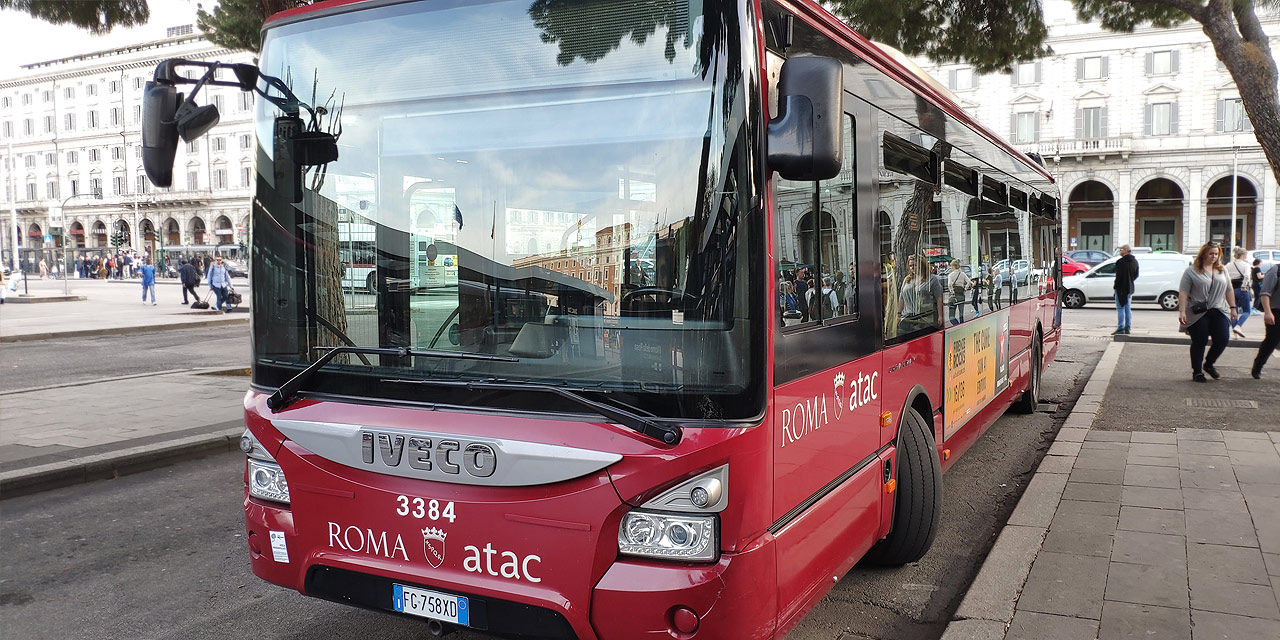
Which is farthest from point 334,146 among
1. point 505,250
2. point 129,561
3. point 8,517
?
point 8,517

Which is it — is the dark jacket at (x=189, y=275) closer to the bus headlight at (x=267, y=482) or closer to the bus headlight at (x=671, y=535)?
the bus headlight at (x=267, y=482)

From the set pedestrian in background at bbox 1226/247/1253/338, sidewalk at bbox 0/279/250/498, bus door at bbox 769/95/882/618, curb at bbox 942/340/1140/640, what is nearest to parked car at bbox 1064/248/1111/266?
pedestrian in background at bbox 1226/247/1253/338

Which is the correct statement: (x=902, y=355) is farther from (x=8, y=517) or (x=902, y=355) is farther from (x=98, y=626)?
(x=8, y=517)

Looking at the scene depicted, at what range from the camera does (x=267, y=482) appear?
3.32 metres

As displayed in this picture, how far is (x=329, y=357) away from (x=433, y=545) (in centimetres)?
76

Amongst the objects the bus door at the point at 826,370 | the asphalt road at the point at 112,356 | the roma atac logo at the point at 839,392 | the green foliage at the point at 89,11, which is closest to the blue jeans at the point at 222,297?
the asphalt road at the point at 112,356

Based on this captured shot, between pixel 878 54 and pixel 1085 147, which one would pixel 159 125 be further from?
pixel 1085 147

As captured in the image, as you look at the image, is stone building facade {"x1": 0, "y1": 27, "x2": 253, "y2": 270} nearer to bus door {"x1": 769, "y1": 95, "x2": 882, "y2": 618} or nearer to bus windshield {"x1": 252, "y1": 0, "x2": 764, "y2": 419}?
bus windshield {"x1": 252, "y1": 0, "x2": 764, "y2": 419}

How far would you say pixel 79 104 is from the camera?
80000mm

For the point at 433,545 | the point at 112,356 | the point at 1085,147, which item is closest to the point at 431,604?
the point at 433,545

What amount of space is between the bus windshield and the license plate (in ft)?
2.11

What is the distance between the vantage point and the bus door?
10.0 feet

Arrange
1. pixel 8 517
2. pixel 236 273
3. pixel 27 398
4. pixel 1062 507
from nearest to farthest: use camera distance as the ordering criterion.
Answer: pixel 1062 507 → pixel 8 517 → pixel 27 398 → pixel 236 273

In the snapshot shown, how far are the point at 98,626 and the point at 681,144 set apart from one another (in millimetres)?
3431
